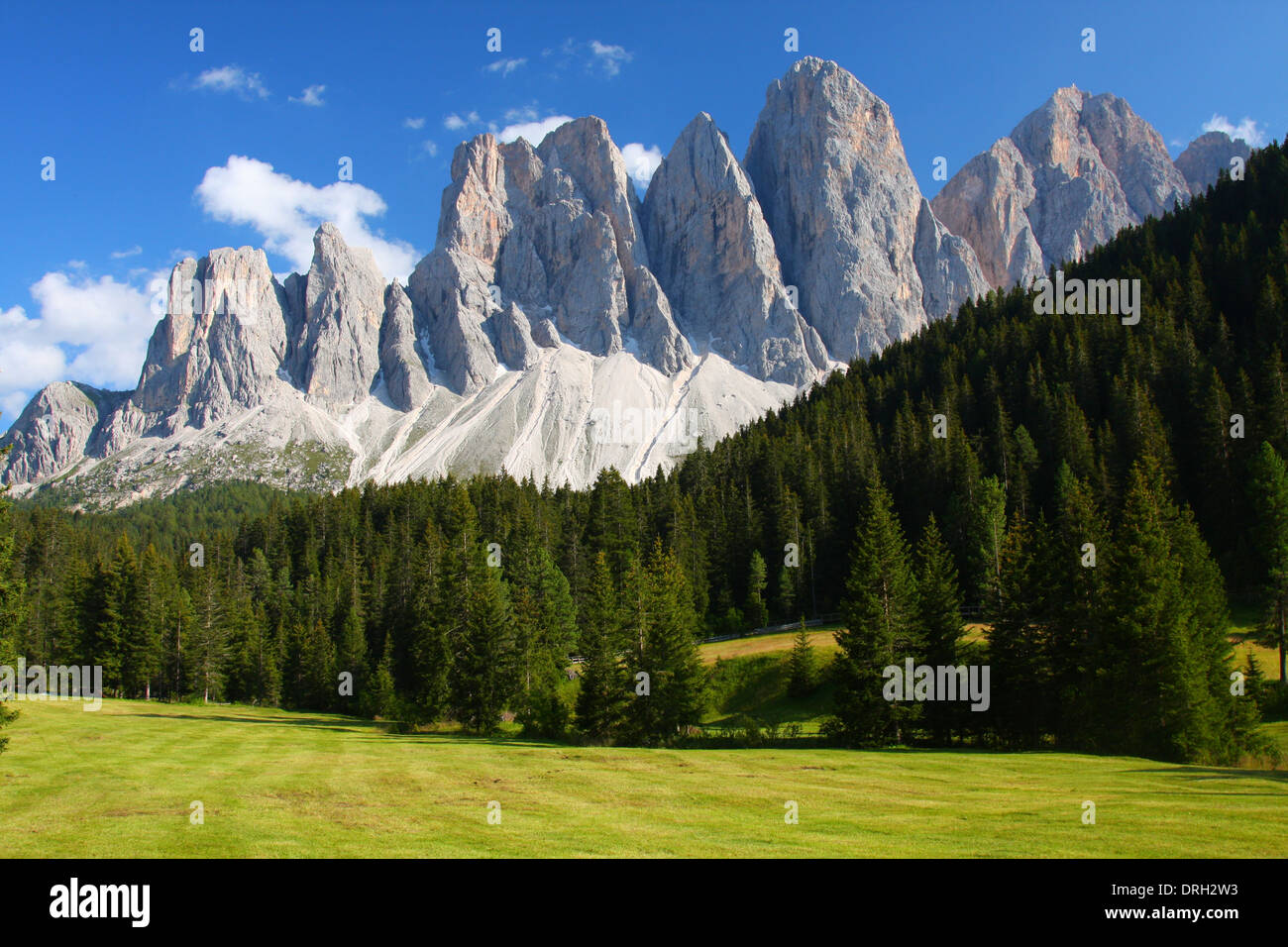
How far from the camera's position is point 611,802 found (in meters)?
18.8

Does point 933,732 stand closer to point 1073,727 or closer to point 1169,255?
point 1073,727

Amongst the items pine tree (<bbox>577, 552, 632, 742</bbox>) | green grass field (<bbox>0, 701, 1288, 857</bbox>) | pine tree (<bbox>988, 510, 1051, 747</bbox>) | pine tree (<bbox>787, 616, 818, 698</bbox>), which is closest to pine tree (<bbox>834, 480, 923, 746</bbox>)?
green grass field (<bbox>0, 701, 1288, 857</bbox>)

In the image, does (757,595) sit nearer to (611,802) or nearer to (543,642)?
(543,642)

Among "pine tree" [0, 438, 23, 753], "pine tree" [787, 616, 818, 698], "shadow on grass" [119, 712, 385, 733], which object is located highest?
"pine tree" [0, 438, 23, 753]

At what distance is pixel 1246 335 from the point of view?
8331cm

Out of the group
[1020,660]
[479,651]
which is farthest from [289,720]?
[1020,660]

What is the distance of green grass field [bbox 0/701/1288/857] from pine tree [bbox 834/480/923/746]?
310 centimetres

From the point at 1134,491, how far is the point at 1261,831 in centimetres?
2497

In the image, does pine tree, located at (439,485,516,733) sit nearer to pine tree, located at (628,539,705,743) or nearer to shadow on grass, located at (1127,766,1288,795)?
pine tree, located at (628,539,705,743)

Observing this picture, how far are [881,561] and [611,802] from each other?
24.2 m

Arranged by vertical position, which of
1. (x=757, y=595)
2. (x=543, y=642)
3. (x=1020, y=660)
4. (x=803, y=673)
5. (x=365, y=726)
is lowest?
(x=365, y=726)

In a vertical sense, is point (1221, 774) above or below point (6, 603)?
below

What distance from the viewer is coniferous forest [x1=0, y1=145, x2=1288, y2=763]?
34.6 m
